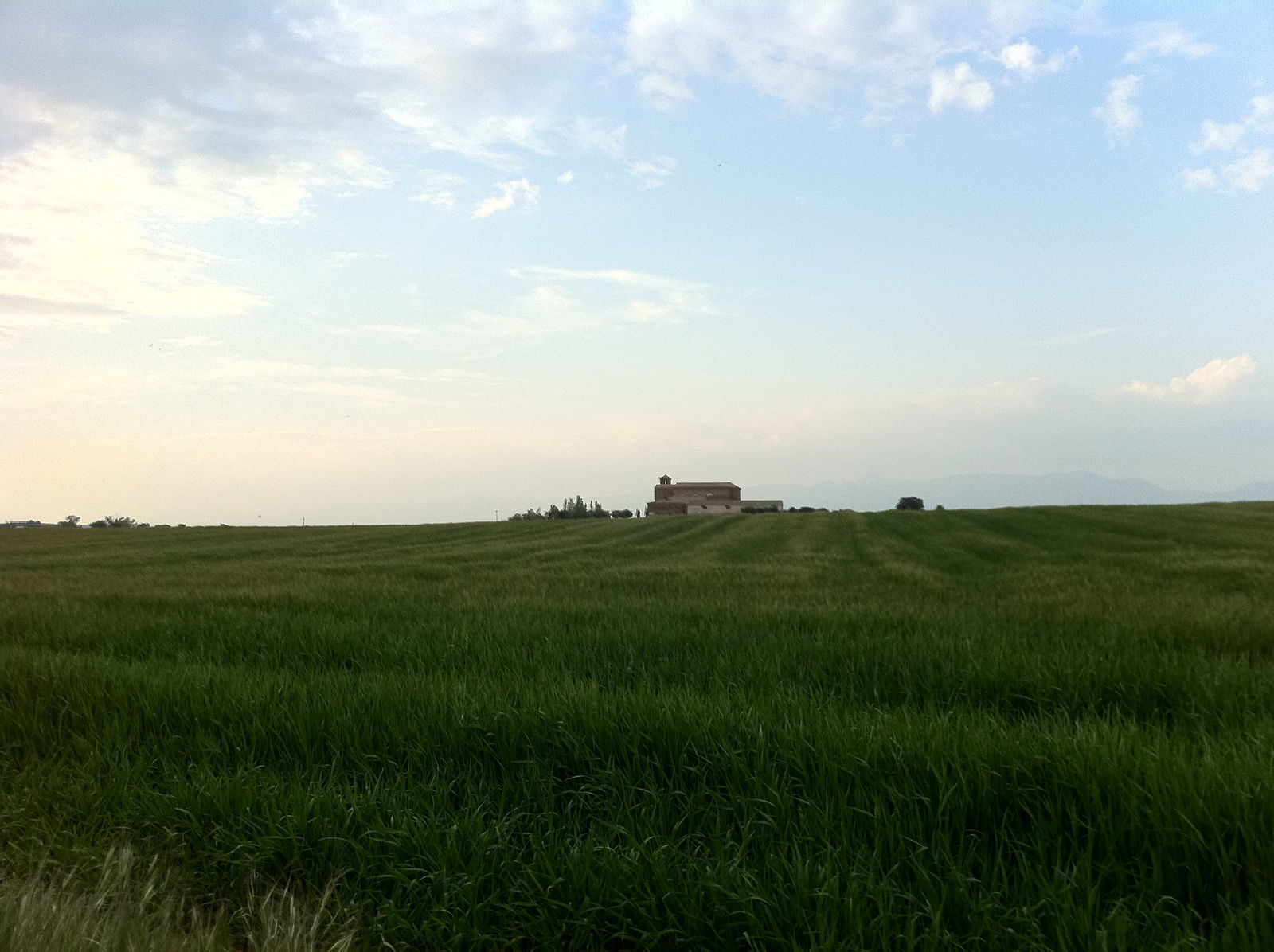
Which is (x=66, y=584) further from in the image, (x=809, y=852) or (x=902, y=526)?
(x=902, y=526)

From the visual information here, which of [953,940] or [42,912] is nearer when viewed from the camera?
[953,940]

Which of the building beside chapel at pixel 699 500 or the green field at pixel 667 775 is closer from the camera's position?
the green field at pixel 667 775

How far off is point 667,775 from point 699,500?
377ft

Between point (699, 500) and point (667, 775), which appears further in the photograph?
point (699, 500)

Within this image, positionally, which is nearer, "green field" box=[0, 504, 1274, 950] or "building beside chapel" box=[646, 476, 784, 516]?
"green field" box=[0, 504, 1274, 950]

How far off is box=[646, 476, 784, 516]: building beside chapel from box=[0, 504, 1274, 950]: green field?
9874 cm

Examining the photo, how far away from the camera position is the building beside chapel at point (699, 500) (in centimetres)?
10781

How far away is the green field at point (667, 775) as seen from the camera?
8.30 feet

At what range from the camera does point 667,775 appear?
3.57m

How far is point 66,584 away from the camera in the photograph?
12.9 m

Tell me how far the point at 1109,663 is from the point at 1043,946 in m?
3.71

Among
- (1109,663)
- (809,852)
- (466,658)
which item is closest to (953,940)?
(809,852)

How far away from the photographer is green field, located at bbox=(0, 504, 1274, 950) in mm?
2529

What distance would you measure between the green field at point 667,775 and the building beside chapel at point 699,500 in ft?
324
